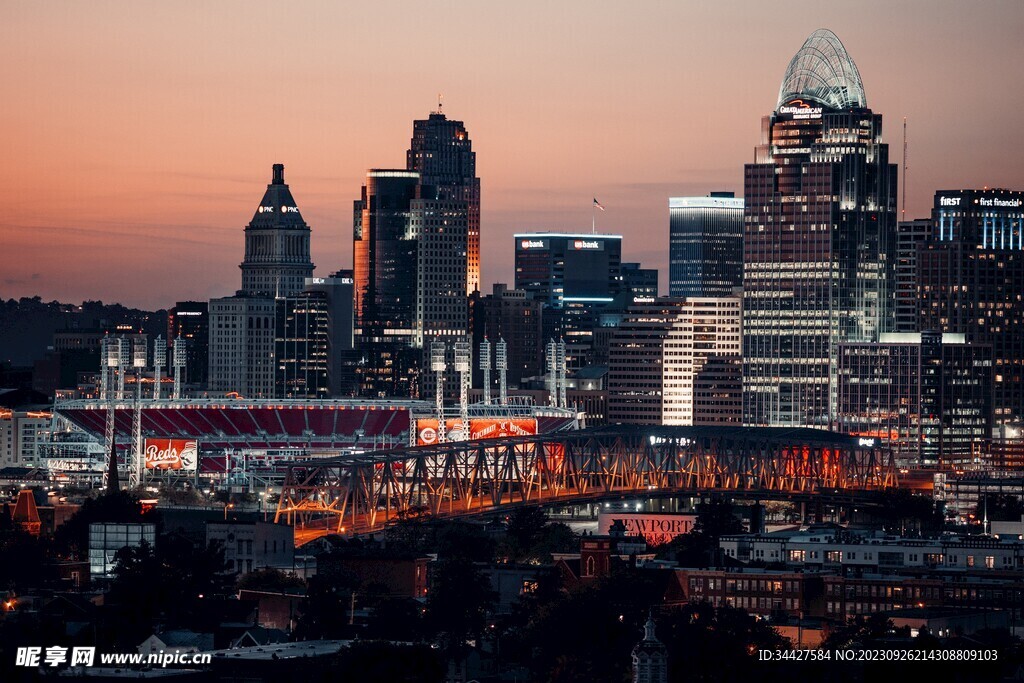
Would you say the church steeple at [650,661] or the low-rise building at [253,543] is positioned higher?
the low-rise building at [253,543]

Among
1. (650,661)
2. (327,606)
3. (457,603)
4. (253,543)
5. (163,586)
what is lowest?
(650,661)

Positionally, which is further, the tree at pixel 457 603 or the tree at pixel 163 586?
the tree at pixel 457 603

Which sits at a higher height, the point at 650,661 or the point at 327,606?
the point at 327,606

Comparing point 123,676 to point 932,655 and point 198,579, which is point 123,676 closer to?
point 932,655

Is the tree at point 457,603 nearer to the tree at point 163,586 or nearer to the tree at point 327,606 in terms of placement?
the tree at point 327,606

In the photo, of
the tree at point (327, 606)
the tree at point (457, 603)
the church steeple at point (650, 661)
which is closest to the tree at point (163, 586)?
the tree at point (327, 606)

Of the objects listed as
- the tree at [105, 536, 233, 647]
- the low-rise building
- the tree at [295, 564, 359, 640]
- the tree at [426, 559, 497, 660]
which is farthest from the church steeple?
the low-rise building

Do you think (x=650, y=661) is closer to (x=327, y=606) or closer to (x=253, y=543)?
(x=327, y=606)

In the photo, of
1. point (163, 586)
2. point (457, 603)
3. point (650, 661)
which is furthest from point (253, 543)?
point (650, 661)

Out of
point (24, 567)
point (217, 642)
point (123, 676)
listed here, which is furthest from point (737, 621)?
point (24, 567)

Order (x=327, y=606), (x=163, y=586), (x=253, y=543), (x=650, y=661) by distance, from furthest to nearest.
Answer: (x=253, y=543) → (x=163, y=586) → (x=327, y=606) → (x=650, y=661)

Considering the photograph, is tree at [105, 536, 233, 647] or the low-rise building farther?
the low-rise building

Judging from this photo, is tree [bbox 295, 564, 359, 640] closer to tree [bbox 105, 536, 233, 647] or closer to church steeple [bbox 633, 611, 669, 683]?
tree [bbox 105, 536, 233, 647]
